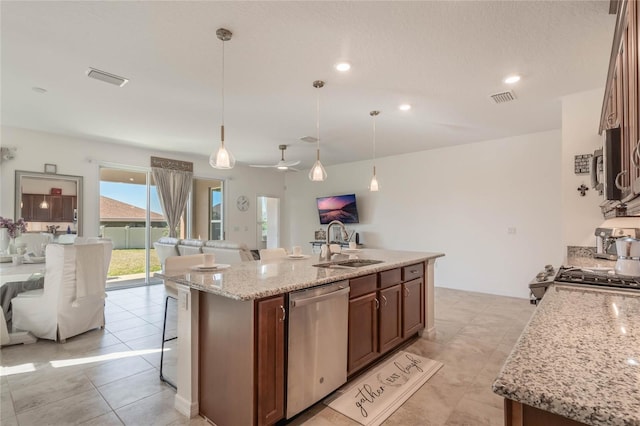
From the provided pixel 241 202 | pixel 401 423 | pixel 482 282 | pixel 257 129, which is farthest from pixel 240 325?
pixel 241 202

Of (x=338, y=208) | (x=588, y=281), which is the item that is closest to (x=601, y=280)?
(x=588, y=281)

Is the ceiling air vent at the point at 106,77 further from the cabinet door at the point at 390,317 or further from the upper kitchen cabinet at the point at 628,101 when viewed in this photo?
the upper kitchen cabinet at the point at 628,101

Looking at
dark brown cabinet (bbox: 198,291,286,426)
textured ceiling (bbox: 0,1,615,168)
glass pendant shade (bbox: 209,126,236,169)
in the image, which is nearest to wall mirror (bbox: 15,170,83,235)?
textured ceiling (bbox: 0,1,615,168)

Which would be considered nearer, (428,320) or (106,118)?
(428,320)

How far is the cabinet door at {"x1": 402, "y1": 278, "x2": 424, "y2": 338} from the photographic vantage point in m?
2.97

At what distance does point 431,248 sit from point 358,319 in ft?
13.4

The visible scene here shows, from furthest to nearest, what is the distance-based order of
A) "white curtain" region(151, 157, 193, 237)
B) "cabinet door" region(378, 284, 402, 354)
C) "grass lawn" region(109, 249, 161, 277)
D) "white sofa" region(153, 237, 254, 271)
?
"white curtain" region(151, 157, 193, 237), "grass lawn" region(109, 249, 161, 277), "white sofa" region(153, 237, 254, 271), "cabinet door" region(378, 284, 402, 354)

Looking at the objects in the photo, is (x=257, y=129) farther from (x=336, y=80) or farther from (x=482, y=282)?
(x=482, y=282)

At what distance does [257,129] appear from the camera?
470cm

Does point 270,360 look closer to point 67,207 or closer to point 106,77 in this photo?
point 106,77

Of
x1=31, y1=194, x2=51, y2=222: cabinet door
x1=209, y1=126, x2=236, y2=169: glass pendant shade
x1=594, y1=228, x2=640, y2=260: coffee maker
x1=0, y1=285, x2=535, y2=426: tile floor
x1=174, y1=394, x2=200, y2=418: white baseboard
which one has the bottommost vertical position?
x1=0, y1=285, x2=535, y2=426: tile floor

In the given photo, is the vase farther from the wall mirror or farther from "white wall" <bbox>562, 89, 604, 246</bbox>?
"white wall" <bbox>562, 89, 604, 246</bbox>

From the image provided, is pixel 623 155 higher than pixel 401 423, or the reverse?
pixel 623 155

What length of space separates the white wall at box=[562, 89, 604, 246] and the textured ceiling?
223 mm
